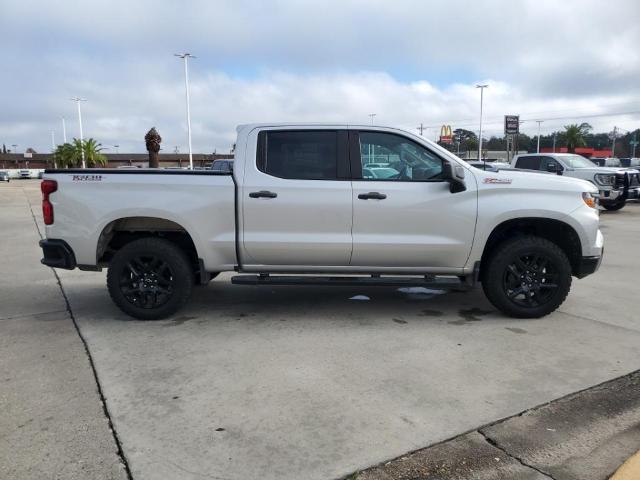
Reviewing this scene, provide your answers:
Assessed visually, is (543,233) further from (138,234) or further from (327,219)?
(138,234)

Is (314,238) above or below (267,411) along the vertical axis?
above

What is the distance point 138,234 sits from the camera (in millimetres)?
5559

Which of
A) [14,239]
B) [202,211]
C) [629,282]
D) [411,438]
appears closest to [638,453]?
[411,438]

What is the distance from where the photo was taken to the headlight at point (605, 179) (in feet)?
52.5

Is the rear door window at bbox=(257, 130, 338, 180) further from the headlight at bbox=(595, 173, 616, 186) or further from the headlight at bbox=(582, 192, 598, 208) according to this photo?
the headlight at bbox=(595, 173, 616, 186)

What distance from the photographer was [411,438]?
123 inches

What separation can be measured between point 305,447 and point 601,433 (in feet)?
5.94

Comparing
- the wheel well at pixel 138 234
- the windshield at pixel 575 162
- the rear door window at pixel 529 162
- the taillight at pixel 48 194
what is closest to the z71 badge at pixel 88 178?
the taillight at pixel 48 194

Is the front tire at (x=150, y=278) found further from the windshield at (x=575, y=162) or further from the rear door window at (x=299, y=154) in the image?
the windshield at (x=575, y=162)

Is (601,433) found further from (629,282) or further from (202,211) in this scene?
(629,282)

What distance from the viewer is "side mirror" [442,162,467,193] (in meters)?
4.93

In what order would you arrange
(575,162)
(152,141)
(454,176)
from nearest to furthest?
1. (454,176)
2. (575,162)
3. (152,141)

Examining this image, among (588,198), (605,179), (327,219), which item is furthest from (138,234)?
(605,179)

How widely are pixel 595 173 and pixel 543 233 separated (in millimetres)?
12329
